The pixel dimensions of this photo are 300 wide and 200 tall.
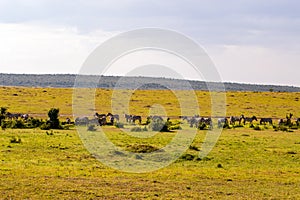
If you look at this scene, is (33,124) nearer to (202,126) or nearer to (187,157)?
(202,126)

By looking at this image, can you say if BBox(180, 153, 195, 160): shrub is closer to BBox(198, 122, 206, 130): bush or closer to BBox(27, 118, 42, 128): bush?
BBox(198, 122, 206, 130): bush

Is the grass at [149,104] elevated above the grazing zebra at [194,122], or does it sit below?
above

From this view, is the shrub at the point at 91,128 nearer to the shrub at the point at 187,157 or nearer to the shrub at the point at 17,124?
the shrub at the point at 17,124

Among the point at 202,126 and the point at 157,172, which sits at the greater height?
the point at 202,126

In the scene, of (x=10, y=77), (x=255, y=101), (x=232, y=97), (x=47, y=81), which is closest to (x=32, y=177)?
(x=255, y=101)

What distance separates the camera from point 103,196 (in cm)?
1462

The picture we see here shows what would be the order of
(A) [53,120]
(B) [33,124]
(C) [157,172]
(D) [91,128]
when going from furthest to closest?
1. (B) [33,124]
2. (A) [53,120]
3. (D) [91,128]
4. (C) [157,172]

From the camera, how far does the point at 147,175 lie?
726 inches

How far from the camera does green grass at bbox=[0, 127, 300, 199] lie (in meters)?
15.2

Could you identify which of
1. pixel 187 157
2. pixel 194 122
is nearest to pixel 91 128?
pixel 194 122

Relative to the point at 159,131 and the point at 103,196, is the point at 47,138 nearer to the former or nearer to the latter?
the point at 159,131

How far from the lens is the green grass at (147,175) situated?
1520cm

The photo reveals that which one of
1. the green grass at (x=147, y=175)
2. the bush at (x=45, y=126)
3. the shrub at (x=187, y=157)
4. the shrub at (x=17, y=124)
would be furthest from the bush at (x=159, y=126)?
the shrub at (x=187, y=157)

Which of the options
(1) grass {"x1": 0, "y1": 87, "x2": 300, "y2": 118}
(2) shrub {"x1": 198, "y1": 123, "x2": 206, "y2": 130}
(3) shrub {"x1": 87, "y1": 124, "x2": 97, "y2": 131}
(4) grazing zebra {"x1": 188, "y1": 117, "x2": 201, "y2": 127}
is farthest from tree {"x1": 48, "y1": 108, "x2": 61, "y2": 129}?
(1) grass {"x1": 0, "y1": 87, "x2": 300, "y2": 118}
